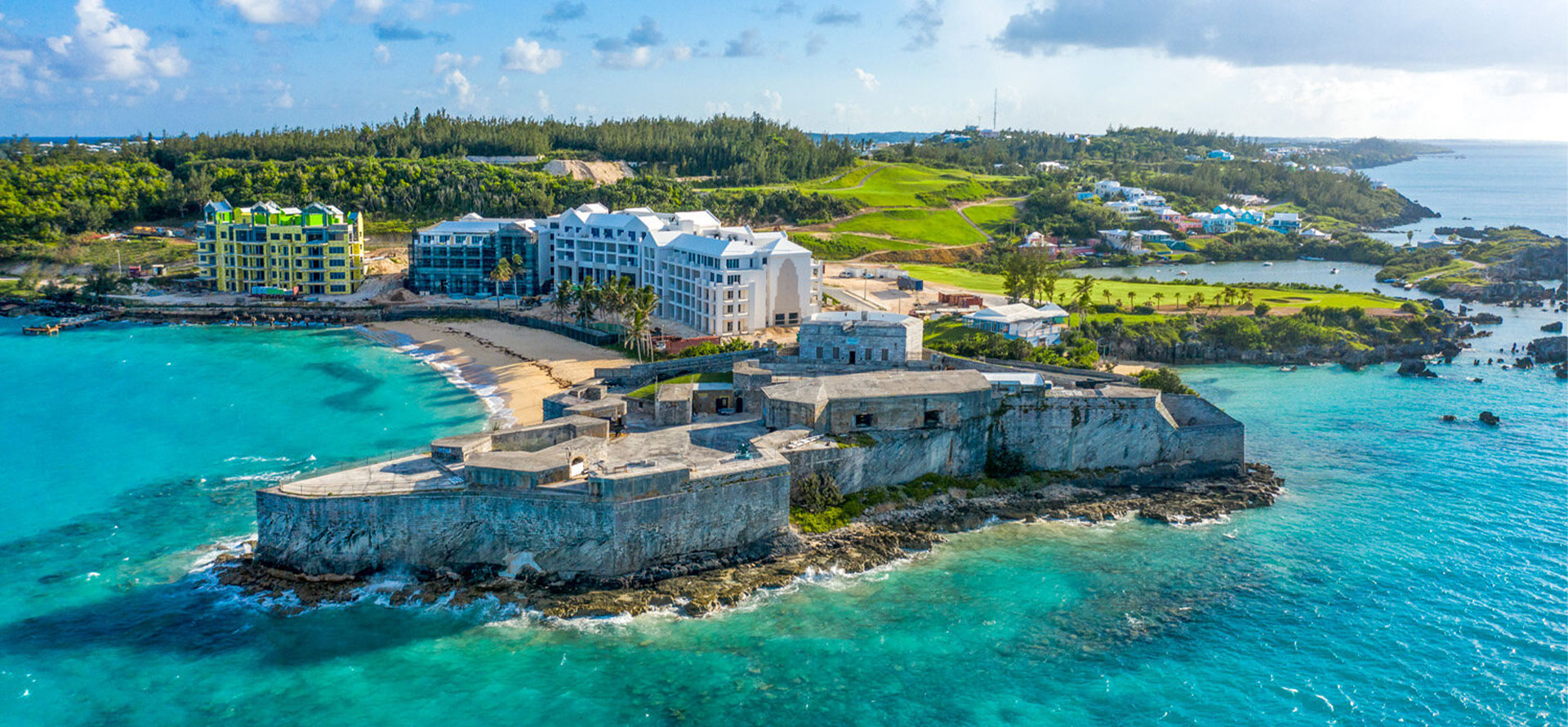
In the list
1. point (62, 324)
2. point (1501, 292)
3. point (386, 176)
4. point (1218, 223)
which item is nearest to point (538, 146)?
point (386, 176)

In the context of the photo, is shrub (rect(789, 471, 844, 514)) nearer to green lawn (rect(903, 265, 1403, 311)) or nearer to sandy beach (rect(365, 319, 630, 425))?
sandy beach (rect(365, 319, 630, 425))

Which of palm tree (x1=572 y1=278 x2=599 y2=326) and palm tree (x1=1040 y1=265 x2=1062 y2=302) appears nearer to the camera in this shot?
palm tree (x1=572 y1=278 x2=599 y2=326)

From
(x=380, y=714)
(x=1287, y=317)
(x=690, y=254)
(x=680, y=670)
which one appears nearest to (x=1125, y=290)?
(x=1287, y=317)

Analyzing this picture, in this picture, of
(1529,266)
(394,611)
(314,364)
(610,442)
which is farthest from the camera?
(1529,266)

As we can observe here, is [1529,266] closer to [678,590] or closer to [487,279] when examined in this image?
[487,279]

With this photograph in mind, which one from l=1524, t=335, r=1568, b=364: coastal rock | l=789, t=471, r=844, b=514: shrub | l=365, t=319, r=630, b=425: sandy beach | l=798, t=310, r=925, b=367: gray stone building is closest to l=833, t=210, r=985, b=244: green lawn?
l=365, t=319, r=630, b=425: sandy beach

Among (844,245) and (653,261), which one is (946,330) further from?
(844,245)
